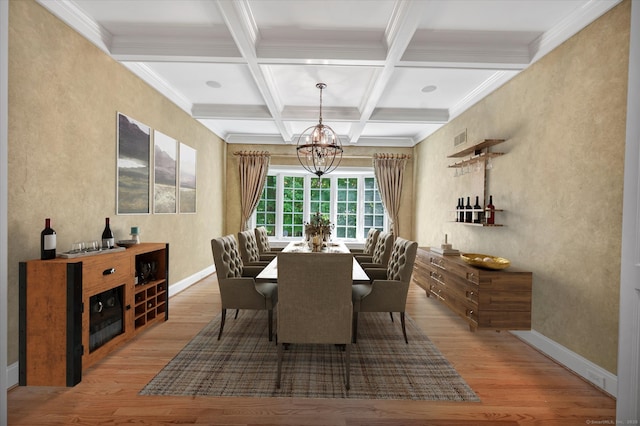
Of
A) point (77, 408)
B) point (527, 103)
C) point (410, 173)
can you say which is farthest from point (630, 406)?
point (410, 173)

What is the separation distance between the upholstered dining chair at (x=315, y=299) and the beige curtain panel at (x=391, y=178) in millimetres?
4548

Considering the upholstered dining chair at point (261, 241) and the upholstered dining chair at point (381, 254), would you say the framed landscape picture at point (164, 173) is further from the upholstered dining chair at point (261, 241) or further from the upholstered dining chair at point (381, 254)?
the upholstered dining chair at point (381, 254)

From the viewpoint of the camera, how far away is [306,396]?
216cm

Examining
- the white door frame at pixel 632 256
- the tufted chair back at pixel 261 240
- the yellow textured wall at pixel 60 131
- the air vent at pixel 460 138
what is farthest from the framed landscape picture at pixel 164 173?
the white door frame at pixel 632 256

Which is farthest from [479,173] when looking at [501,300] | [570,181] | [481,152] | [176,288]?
[176,288]

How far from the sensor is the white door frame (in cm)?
146

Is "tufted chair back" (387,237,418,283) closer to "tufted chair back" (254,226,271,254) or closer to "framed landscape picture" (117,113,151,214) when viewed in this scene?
"tufted chair back" (254,226,271,254)

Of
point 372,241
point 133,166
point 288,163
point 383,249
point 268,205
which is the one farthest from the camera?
point 268,205

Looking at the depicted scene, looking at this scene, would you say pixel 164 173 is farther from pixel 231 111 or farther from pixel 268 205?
pixel 268 205

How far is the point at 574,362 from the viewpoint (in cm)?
251

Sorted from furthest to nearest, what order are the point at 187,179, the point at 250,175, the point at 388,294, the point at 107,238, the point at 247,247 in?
the point at 250,175
the point at 187,179
the point at 247,247
the point at 388,294
the point at 107,238

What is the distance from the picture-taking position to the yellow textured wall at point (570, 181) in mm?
2225

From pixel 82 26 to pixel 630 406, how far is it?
4452 mm

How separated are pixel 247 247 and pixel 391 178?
3673 millimetres
